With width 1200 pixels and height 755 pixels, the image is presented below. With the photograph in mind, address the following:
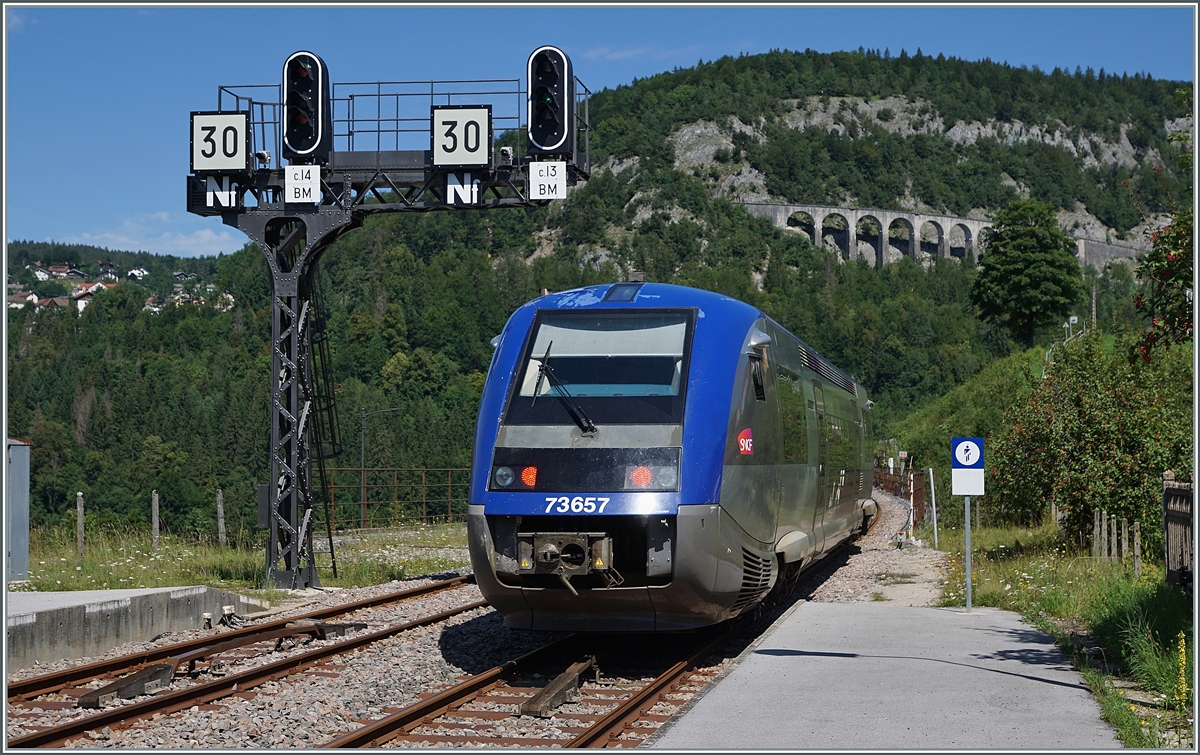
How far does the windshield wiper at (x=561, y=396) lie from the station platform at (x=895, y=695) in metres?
2.43

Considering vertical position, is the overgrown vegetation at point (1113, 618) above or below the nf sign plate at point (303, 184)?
below

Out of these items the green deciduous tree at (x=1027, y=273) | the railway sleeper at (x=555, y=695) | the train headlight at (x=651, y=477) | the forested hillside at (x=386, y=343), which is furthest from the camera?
the forested hillside at (x=386, y=343)

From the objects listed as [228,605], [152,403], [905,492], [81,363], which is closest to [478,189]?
[228,605]

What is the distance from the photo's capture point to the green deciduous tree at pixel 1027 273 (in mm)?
72438

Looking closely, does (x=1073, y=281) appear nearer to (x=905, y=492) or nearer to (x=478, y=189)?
(x=905, y=492)

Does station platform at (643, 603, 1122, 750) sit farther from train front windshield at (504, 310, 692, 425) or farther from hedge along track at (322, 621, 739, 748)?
train front windshield at (504, 310, 692, 425)

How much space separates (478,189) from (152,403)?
93.8 metres

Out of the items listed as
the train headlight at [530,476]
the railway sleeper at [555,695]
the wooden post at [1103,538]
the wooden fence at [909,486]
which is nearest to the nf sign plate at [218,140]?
the train headlight at [530,476]

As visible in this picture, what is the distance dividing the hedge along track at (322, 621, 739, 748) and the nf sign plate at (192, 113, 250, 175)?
10.7 metres

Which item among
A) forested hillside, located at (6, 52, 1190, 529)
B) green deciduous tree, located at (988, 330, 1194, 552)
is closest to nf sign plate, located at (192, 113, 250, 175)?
green deciduous tree, located at (988, 330, 1194, 552)

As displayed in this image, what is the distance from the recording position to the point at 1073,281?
72875mm

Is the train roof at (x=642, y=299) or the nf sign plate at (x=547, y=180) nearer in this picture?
the train roof at (x=642, y=299)

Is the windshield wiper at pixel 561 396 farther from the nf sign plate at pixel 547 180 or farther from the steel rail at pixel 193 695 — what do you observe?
the nf sign plate at pixel 547 180

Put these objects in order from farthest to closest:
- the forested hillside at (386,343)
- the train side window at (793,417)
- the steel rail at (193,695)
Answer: the forested hillside at (386,343) < the train side window at (793,417) < the steel rail at (193,695)
